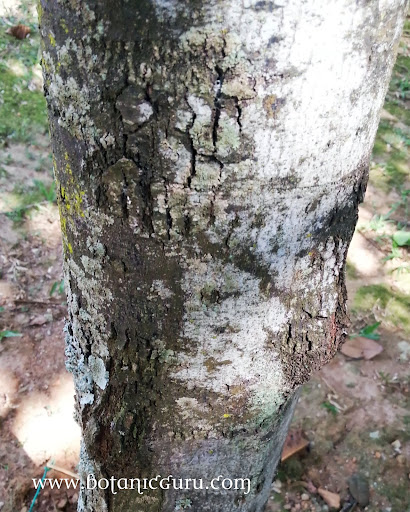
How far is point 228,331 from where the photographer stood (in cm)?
81

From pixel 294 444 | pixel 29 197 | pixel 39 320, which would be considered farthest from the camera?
pixel 29 197

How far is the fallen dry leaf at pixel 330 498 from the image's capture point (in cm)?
214

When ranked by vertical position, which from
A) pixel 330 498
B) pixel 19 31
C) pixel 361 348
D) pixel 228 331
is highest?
pixel 228 331

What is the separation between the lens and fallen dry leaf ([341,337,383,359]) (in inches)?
108

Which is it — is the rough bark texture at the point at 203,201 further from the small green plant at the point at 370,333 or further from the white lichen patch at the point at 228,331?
the small green plant at the point at 370,333

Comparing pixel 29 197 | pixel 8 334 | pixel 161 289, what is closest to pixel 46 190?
pixel 29 197

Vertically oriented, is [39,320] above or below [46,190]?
below

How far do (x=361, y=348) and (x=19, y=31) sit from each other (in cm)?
412

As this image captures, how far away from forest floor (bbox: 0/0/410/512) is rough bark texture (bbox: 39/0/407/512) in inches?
54.9

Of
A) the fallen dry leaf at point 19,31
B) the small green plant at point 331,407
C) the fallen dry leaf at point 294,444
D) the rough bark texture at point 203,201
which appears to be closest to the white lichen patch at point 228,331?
the rough bark texture at point 203,201

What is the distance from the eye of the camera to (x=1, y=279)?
2.87m

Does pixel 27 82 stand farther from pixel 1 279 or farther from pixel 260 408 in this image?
pixel 260 408

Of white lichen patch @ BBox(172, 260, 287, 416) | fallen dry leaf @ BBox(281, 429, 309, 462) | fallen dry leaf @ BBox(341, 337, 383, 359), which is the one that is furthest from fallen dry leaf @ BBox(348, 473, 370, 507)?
white lichen patch @ BBox(172, 260, 287, 416)

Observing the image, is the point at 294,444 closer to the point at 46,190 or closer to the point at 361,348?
the point at 361,348
